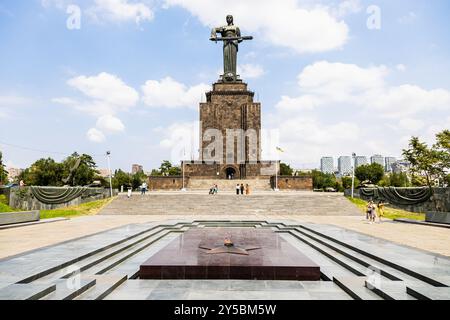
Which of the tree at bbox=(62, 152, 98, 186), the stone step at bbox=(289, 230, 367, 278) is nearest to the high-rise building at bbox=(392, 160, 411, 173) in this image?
the stone step at bbox=(289, 230, 367, 278)

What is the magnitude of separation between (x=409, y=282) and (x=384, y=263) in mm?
1698

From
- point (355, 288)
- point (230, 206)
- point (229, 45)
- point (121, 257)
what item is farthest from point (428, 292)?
point (229, 45)

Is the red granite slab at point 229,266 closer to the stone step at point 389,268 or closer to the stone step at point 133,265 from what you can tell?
the stone step at point 133,265

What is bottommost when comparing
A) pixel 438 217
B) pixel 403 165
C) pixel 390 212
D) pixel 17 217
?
pixel 390 212

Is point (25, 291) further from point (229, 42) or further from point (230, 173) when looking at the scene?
point (229, 42)

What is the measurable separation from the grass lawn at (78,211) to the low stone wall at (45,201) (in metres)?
0.63

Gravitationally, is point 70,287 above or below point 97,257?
above

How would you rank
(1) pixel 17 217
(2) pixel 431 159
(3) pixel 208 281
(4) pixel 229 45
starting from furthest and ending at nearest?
(4) pixel 229 45 < (2) pixel 431 159 < (1) pixel 17 217 < (3) pixel 208 281

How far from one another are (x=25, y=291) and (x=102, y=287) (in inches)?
48.7

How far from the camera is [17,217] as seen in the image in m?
16.3

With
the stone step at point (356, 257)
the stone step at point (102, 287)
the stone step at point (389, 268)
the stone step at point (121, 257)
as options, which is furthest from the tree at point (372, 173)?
the stone step at point (102, 287)

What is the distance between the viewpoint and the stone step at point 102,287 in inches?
216
